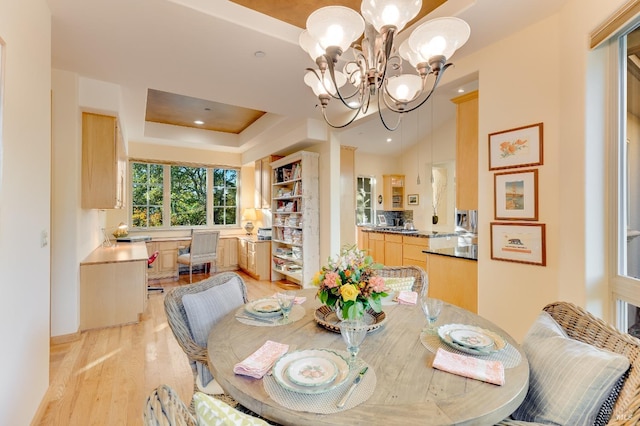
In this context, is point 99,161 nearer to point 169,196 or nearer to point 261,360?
point 169,196

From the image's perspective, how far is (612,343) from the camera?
1050 mm

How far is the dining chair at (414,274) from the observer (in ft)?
7.07

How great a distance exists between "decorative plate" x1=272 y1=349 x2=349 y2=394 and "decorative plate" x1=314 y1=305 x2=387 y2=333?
23 centimetres

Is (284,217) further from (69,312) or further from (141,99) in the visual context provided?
(69,312)

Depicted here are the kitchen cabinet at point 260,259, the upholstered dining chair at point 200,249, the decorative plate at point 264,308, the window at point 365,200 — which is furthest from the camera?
the window at point 365,200

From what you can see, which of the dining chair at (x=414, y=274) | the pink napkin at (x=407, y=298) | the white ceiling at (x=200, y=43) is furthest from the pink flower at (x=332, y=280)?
the white ceiling at (x=200, y=43)

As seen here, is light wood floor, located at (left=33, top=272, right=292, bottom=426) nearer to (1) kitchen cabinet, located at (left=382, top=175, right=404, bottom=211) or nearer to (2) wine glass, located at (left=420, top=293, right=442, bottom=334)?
(2) wine glass, located at (left=420, top=293, right=442, bottom=334)

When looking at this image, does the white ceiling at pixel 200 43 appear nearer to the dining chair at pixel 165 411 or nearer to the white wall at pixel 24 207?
the white wall at pixel 24 207

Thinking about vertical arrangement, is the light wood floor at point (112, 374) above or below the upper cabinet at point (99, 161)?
below

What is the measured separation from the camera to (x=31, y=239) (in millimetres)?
1707

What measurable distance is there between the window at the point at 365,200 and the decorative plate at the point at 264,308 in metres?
6.17

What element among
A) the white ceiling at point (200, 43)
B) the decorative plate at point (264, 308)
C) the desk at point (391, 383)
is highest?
the white ceiling at point (200, 43)

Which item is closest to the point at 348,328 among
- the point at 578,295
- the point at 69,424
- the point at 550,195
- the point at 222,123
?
the point at 578,295

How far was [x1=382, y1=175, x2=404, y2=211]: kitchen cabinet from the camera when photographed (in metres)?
8.10
